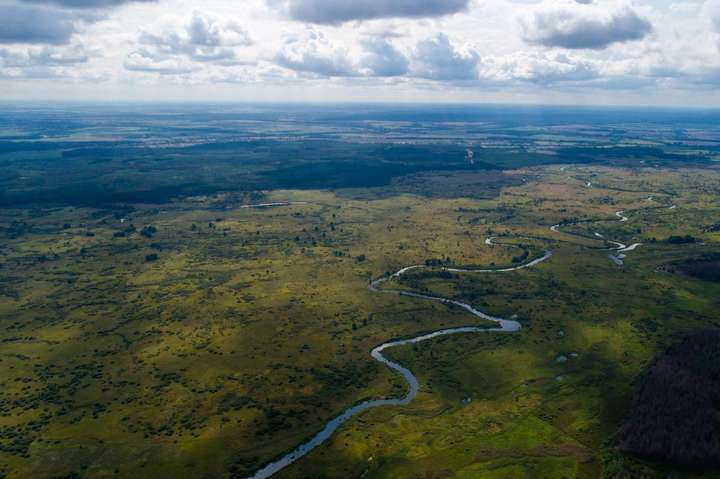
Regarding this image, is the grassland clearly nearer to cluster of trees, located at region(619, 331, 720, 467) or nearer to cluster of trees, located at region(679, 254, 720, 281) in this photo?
cluster of trees, located at region(619, 331, 720, 467)

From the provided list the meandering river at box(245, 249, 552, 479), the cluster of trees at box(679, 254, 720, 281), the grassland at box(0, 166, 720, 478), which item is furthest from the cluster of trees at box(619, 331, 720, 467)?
the cluster of trees at box(679, 254, 720, 281)

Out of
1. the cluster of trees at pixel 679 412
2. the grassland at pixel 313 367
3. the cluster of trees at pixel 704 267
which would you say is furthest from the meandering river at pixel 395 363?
the cluster of trees at pixel 704 267

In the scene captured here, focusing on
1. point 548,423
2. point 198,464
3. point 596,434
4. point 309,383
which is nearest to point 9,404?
point 198,464

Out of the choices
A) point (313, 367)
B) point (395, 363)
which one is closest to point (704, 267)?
point (395, 363)

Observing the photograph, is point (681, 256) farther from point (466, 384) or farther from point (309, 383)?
point (309, 383)

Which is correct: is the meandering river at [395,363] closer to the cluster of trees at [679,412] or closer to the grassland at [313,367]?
the grassland at [313,367]
